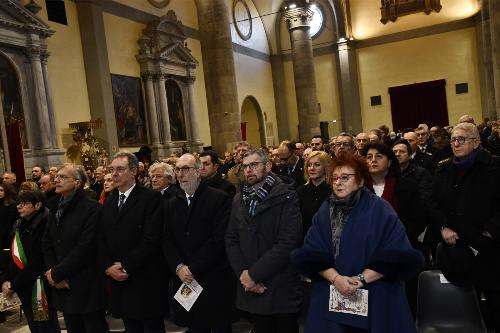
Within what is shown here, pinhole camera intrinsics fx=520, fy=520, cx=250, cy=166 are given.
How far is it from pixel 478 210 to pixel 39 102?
11.3 metres

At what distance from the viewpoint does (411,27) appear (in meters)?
26.2

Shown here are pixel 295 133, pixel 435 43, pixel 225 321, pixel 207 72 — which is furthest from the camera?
pixel 295 133

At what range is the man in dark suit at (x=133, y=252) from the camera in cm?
424

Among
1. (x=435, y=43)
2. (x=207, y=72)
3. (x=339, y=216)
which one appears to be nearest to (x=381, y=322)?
(x=339, y=216)

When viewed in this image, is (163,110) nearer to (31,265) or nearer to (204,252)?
(31,265)

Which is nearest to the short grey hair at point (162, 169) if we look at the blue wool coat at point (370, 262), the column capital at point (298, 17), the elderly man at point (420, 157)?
the blue wool coat at point (370, 262)

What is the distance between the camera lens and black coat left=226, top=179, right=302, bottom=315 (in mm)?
3785

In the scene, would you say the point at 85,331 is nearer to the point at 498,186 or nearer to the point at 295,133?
the point at 498,186

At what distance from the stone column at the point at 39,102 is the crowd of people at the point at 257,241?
8314 mm

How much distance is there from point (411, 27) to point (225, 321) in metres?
25.0

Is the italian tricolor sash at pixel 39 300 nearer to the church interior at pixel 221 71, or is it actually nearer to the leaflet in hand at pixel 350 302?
the leaflet in hand at pixel 350 302

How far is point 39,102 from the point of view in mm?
12719

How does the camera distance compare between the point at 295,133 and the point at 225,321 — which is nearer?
the point at 225,321

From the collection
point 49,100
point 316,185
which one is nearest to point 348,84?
point 49,100
